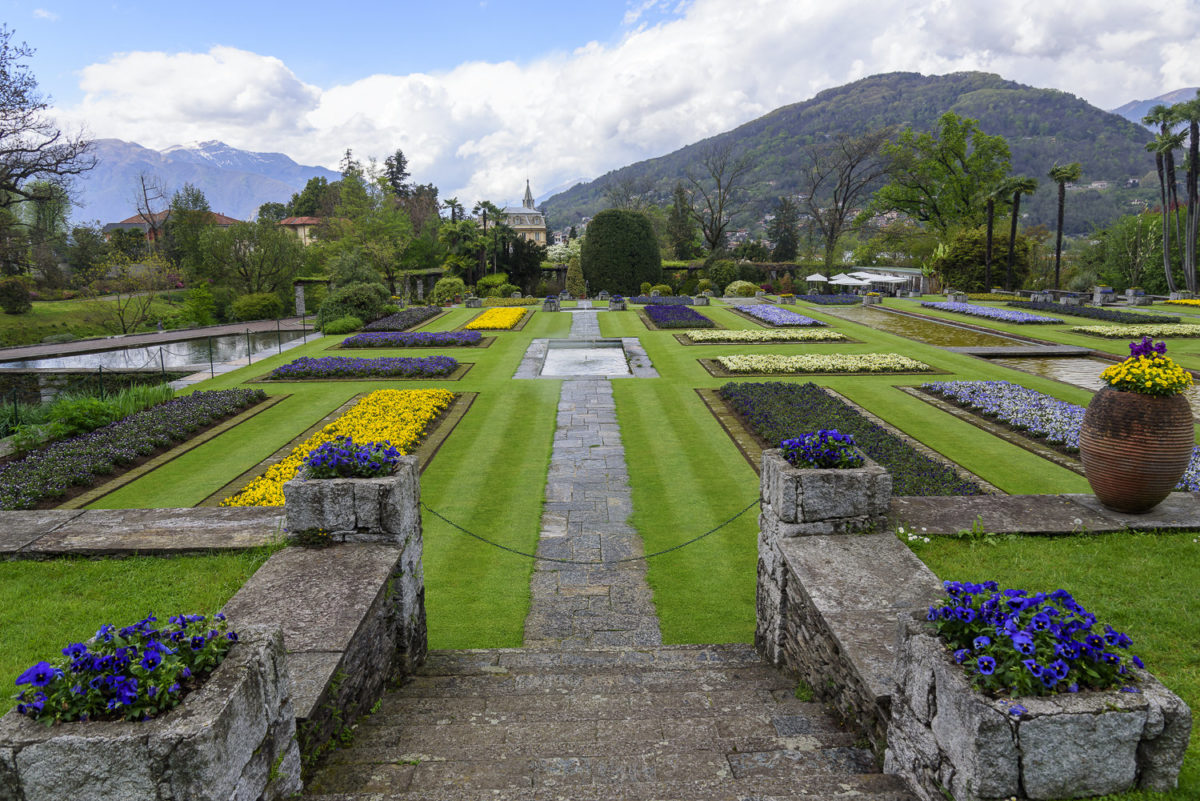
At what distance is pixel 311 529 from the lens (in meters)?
5.14

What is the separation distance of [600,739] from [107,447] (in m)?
10.8

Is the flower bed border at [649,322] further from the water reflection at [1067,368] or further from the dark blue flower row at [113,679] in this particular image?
the dark blue flower row at [113,679]

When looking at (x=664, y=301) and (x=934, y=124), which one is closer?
(x=664, y=301)

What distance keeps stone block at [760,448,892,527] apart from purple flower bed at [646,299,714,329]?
861 inches

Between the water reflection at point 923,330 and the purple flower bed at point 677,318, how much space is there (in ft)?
22.0

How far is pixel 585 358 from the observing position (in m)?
21.3

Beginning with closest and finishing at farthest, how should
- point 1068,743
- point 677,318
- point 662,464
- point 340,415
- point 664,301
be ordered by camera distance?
point 1068,743, point 662,464, point 340,415, point 677,318, point 664,301

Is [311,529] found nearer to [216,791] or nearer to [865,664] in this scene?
[216,791]

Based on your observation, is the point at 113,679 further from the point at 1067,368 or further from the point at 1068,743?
the point at 1067,368

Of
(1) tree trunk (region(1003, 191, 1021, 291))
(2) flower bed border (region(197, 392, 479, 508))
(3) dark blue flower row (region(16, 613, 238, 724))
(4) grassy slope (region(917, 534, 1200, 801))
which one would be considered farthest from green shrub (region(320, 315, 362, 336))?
(1) tree trunk (region(1003, 191, 1021, 291))

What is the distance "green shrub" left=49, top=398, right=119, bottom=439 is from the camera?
11.8 m

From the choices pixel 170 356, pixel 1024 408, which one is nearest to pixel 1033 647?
pixel 1024 408

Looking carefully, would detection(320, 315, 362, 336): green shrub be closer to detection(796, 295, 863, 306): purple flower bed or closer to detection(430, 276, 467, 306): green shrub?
detection(430, 276, 467, 306): green shrub

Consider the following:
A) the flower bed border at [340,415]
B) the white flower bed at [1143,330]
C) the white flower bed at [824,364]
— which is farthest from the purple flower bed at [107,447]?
the white flower bed at [1143,330]
